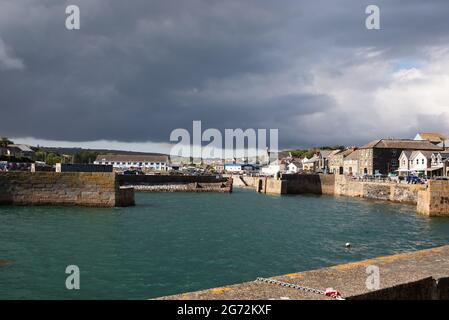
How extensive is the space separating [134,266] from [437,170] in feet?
264

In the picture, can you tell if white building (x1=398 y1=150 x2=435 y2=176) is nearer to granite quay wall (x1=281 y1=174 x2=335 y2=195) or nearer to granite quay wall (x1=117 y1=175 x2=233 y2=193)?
granite quay wall (x1=281 y1=174 x2=335 y2=195)

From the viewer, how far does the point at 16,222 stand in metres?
29.9

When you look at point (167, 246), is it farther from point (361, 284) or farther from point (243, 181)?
point (243, 181)

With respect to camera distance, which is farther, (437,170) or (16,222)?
(437,170)

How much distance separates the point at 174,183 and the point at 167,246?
66704 millimetres

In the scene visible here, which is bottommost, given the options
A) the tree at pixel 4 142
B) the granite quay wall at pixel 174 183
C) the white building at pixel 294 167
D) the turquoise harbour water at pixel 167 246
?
the turquoise harbour water at pixel 167 246

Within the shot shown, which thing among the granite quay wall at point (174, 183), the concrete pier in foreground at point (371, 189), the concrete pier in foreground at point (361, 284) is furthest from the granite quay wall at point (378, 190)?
the concrete pier in foreground at point (361, 284)

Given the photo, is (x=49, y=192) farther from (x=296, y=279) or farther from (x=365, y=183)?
(x=365, y=183)

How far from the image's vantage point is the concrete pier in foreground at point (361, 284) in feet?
24.0

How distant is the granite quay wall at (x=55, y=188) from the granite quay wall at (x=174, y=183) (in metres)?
40.5

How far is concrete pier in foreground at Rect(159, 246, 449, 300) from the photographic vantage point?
732 centimetres

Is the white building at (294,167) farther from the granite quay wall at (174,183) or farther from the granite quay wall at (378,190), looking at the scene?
the granite quay wall at (174,183)
